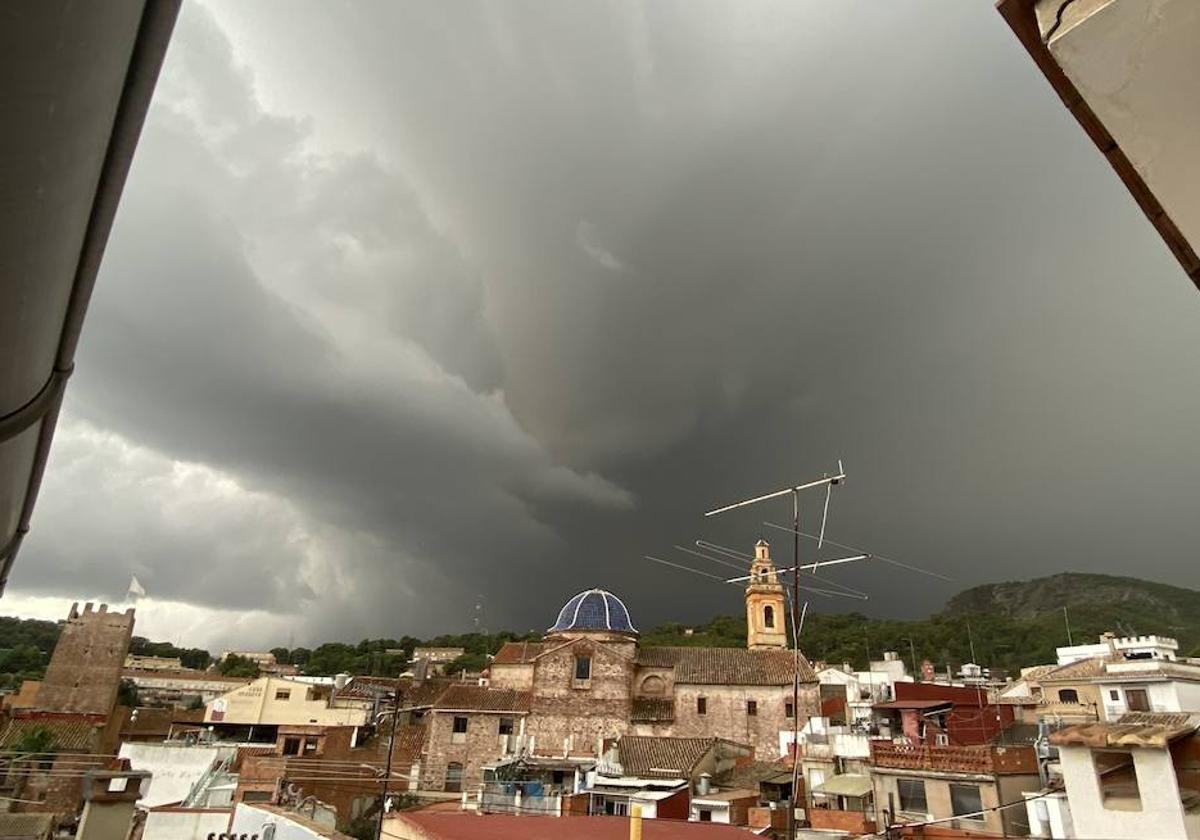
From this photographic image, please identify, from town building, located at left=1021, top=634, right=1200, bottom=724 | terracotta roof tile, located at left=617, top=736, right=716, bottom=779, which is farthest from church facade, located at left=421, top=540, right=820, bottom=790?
town building, located at left=1021, top=634, right=1200, bottom=724

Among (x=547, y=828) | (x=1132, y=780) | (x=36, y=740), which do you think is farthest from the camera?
(x=36, y=740)

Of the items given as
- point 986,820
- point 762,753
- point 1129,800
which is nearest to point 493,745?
point 762,753

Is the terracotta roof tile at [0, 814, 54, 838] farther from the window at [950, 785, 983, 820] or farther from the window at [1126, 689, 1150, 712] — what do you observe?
the window at [1126, 689, 1150, 712]

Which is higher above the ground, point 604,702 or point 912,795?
point 604,702

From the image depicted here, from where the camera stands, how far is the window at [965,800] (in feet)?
73.0

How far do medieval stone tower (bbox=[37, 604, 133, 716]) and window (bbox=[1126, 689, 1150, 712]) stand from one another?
65.4 metres

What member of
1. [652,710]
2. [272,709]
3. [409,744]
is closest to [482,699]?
[409,744]

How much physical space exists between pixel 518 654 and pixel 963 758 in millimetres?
32637

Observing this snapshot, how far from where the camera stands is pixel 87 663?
54375 millimetres

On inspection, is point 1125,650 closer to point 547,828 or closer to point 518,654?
point 518,654

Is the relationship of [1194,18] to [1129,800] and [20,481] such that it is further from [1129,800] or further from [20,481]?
[1129,800]

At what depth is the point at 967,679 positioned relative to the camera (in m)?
53.6

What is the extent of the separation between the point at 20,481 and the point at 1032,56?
4.02 m

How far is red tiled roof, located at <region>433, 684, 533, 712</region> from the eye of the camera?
42.9 meters
